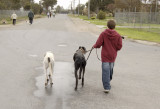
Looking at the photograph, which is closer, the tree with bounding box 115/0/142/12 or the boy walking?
the boy walking

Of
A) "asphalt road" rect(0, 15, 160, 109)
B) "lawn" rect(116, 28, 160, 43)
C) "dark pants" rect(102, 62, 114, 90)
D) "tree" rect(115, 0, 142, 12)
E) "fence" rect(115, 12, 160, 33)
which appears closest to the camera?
"asphalt road" rect(0, 15, 160, 109)

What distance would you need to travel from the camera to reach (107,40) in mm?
5754

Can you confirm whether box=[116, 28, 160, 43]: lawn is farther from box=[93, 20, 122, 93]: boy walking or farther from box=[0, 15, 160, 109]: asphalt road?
box=[93, 20, 122, 93]: boy walking

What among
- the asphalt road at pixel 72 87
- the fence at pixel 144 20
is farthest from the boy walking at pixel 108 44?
the fence at pixel 144 20

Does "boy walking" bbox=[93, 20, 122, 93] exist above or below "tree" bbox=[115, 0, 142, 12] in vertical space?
below

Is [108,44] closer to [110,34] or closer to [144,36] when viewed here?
[110,34]

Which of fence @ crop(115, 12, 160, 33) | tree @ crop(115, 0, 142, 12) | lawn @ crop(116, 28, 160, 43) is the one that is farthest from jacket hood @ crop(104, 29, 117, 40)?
tree @ crop(115, 0, 142, 12)

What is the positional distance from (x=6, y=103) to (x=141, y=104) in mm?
2894

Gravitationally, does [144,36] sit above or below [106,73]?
above

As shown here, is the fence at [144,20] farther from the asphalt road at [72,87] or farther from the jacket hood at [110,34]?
the jacket hood at [110,34]


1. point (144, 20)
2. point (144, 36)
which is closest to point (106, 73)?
point (144, 36)

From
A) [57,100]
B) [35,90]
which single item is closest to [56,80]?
[35,90]

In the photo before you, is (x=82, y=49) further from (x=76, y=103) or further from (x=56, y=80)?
(x=76, y=103)

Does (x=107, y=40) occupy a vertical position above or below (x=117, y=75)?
above
